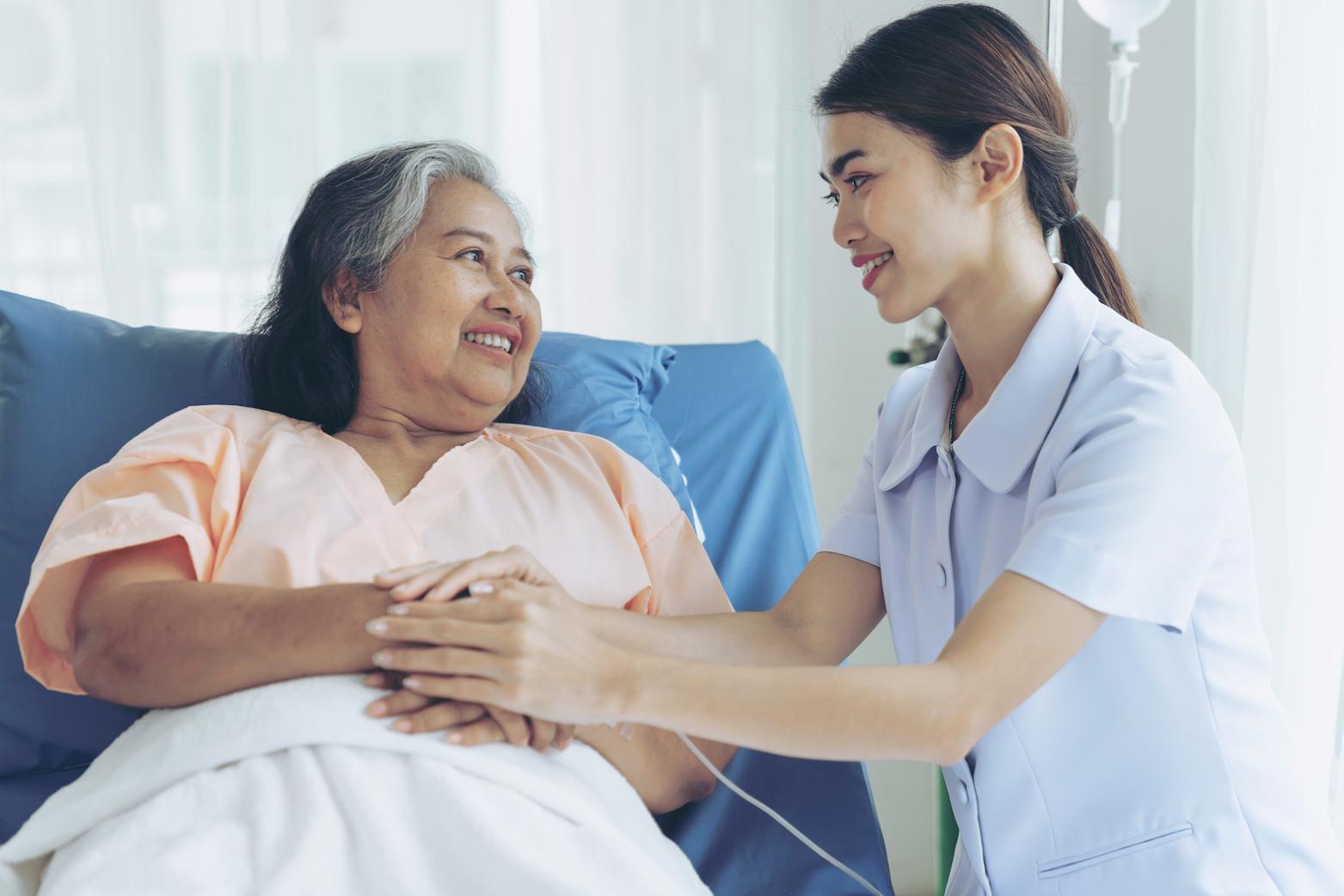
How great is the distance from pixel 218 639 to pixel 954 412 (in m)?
0.82

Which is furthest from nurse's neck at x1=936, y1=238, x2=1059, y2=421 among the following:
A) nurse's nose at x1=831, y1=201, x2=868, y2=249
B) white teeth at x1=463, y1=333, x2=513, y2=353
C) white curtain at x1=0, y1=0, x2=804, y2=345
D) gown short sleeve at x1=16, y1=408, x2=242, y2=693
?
white curtain at x1=0, y1=0, x2=804, y2=345

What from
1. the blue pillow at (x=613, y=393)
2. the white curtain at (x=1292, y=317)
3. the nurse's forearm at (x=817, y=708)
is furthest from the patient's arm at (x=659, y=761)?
the white curtain at (x=1292, y=317)

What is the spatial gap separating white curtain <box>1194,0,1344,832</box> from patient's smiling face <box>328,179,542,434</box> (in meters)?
1.07

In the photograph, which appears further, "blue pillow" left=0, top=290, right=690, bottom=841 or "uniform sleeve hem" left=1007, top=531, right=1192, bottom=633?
"blue pillow" left=0, top=290, right=690, bottom=841

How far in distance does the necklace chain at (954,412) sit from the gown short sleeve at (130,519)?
0.81 m

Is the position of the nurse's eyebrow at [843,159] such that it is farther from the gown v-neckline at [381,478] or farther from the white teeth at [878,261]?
the gown v-neckline at [381,478]

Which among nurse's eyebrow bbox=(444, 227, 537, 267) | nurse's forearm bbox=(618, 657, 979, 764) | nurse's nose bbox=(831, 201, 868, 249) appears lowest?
nurse's forearm bbox=(618, 657, 979, 764)

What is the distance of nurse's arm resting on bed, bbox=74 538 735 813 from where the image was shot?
43.8 inches

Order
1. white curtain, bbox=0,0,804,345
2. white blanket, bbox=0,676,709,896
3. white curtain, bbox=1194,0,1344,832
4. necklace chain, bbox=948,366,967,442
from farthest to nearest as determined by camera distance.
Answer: white curtain, bbox=0,0,804,345 → white curtain, bbox=1194,0,1344,832 → necklace chain, bbox=948,366,967,442 → white blanket, bbox=0,676,709,896

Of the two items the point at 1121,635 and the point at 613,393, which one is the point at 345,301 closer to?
the point at 613,393

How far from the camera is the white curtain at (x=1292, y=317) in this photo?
1.62m

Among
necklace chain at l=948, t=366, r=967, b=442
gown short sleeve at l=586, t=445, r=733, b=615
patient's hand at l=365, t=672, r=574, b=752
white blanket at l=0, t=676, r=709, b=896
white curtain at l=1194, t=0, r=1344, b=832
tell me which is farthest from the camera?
white curtain at l=1194, t=0, r=1344, b=832

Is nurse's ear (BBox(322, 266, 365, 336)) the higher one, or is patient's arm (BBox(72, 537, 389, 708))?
nurse's ear (BBox(322, 266, 365, 336))

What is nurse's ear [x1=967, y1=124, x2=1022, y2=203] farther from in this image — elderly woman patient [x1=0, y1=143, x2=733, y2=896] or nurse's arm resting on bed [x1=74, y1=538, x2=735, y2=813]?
nurse's arm resting on bed [x1=74, y1=538, x2=735, y2=813]
